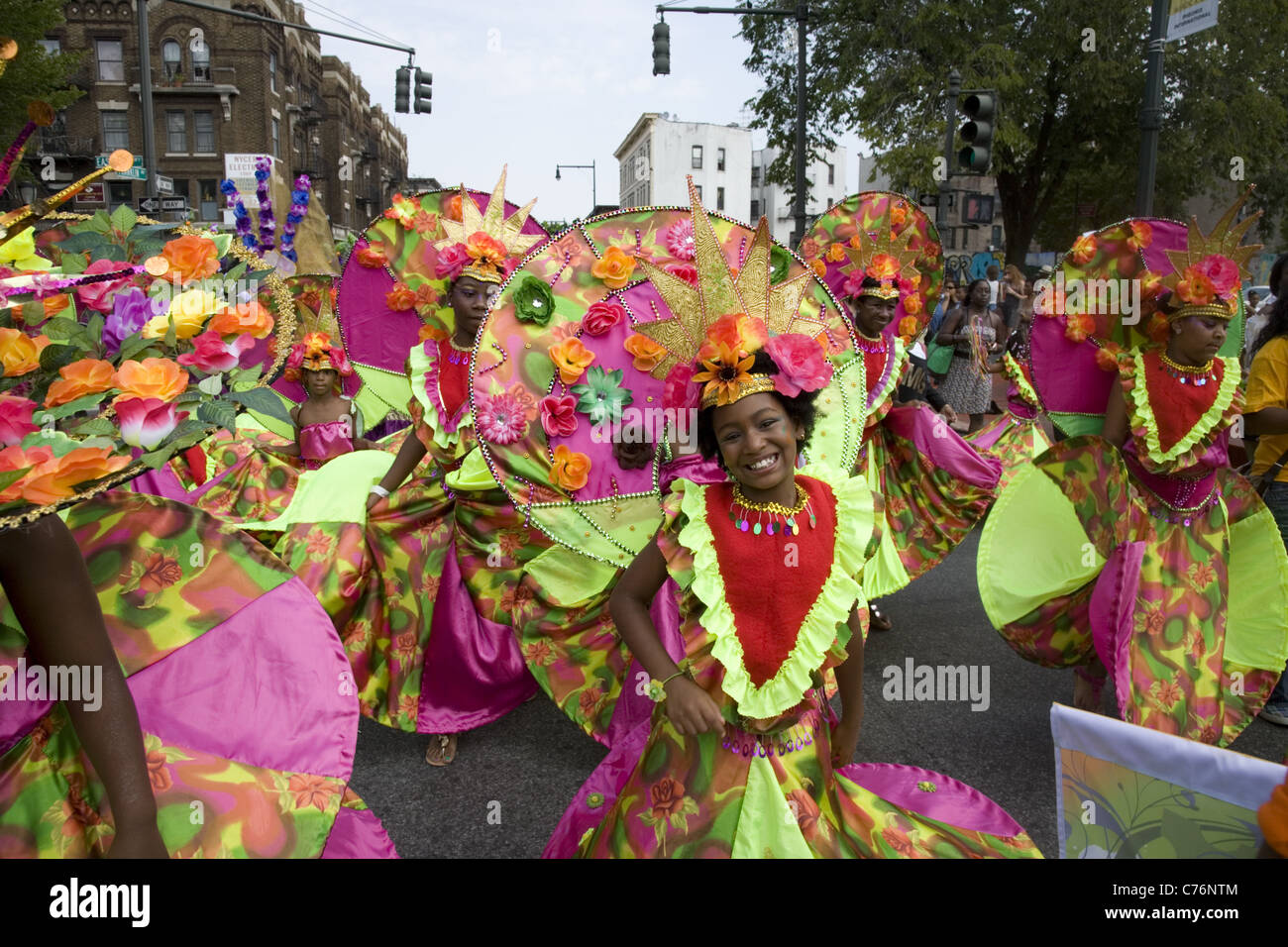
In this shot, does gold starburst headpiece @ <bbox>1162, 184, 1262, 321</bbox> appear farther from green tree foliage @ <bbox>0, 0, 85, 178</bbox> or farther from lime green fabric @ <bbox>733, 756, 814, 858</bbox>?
green tree foliage @ <bbox>0, 0, 85, 178</bbox>

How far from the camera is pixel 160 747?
1.65 m

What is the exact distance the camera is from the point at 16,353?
1.33 meters

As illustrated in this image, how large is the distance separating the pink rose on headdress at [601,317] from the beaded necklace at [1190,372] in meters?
2.20

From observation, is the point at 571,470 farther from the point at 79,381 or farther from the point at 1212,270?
the point at 1212,270

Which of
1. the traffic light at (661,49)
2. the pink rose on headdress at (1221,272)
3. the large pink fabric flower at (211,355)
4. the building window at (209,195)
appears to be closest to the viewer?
the large pink fabric flower at (211,355)

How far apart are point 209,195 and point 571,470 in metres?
40.1

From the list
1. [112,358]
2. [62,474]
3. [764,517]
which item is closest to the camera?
[62,474]

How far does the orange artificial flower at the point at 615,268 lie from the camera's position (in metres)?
2.96

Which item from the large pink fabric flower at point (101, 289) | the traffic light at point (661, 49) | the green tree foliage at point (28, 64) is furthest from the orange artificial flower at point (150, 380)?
the green tree foliage at point (28, 64)

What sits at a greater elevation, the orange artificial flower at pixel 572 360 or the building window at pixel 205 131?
the building window at pixel 205 131

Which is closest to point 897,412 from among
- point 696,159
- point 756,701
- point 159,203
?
point 756,701

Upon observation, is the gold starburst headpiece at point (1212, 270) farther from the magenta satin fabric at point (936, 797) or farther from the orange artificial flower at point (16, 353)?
the orange artificial flower at point (16, 353)

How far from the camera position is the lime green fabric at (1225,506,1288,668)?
371 cm

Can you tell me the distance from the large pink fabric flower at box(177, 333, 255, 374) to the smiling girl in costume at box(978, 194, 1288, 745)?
3.13 m
